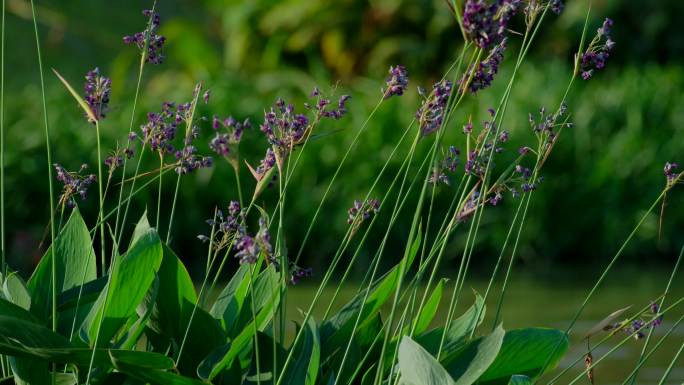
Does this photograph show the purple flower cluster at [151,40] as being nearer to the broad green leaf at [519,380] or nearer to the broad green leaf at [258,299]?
the broad green leaf at [258,299]

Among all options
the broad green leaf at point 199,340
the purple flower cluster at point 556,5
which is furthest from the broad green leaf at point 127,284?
the purple flower cluster at point 556,5

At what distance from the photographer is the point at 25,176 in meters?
6.76

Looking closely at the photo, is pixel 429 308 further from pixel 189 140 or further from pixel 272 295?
pixel 189 140

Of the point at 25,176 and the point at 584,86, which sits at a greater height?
the point at 584,86

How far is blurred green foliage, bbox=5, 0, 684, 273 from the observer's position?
6.80m

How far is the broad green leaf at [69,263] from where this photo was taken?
196cm

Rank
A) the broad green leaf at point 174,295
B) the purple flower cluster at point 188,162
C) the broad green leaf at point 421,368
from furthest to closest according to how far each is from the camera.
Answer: the broad green leaf at point 174,295
the purple flower cluster at point 188,162
the broad green leaf at point 421,368

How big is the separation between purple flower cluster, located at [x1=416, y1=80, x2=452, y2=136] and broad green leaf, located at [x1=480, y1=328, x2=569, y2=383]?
1.24ft

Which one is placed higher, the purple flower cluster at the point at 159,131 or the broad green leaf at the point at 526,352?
the purple flower cluster at the point at 159,131

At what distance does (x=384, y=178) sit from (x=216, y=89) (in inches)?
68.8

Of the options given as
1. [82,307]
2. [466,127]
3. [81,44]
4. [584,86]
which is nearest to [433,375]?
[466,127]

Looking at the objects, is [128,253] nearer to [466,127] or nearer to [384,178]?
[466,127]

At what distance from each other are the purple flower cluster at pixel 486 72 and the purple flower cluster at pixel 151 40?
467 millimetres

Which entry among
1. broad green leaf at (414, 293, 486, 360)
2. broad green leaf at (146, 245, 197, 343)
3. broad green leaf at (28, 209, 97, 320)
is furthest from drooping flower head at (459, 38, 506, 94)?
broad green leaf at (28, 209, 97, 320)
